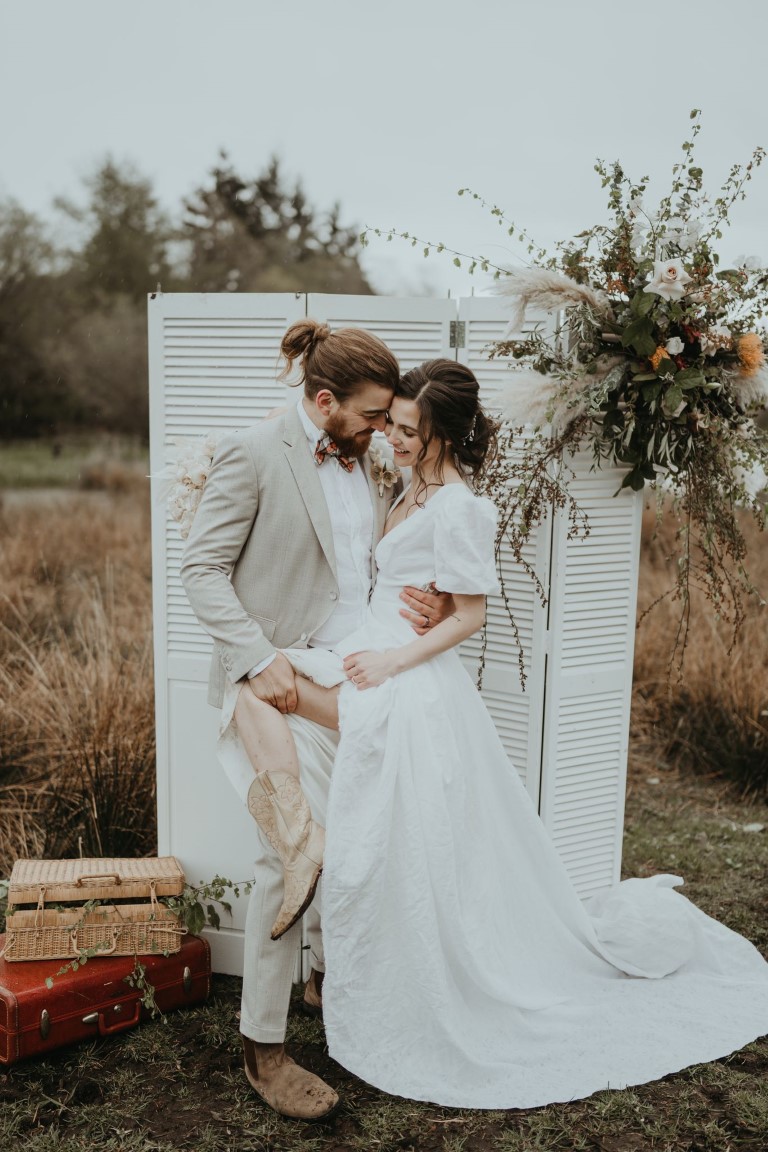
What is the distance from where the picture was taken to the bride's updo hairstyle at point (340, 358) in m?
2.99

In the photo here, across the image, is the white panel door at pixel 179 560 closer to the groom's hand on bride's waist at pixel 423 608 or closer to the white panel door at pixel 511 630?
the white panel door at pixel 511 630

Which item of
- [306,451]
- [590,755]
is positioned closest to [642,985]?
[590,755]

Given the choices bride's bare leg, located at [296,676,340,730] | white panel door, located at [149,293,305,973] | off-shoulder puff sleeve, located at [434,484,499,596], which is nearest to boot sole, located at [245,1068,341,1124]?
white panel door, located at [149,293,305,973]

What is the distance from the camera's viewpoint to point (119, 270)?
16266 mm

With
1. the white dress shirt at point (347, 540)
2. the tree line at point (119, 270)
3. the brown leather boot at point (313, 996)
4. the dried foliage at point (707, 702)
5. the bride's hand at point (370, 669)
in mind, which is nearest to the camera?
the bride's hand at point (370, 669)

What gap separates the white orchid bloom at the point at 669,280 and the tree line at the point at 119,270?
12.1 m

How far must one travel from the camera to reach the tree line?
15.2 meters

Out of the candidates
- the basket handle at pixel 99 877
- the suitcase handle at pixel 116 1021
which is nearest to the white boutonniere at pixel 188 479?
the basket handle at pixel 99 877

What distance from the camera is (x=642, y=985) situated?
11.1 ft

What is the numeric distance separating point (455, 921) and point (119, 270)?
15143mm

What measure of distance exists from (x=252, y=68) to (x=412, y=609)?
13062 millimetres

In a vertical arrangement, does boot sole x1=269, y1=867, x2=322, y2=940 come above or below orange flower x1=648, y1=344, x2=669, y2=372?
below

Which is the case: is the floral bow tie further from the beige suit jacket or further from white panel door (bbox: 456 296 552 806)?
white panel door (bbox: 456 296 552 806)

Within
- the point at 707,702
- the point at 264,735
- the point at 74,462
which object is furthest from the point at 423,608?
the point at 74,462
